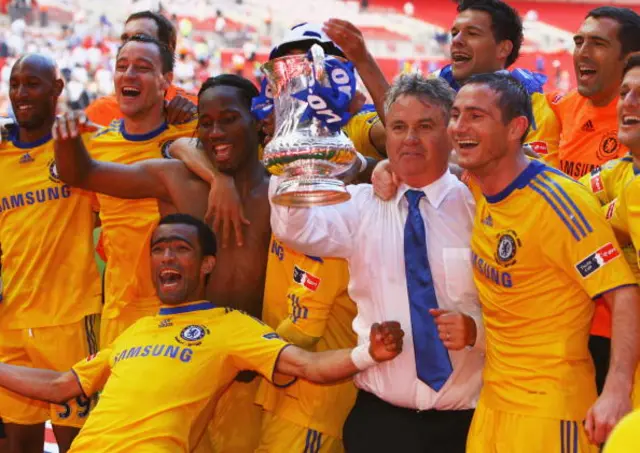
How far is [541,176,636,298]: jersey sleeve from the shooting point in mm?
2885

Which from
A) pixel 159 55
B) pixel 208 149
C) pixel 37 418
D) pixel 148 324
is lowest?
pixel 37 418

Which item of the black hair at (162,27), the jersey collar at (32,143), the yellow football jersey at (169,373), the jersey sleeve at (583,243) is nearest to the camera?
the jersey sleeve at (583,243)

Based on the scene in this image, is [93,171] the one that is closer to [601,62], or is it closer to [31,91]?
[31,91]

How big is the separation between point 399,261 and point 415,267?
68mm

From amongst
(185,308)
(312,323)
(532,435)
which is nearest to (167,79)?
(185,308)

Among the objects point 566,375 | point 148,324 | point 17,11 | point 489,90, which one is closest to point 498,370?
point 566,375

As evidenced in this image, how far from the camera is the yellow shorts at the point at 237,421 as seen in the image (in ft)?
13.5

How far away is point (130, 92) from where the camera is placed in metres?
4.51

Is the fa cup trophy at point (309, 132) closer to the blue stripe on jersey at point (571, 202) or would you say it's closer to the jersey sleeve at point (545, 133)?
the blue stripe on jersey at point (571, 202)

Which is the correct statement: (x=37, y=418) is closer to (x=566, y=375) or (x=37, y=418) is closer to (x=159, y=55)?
(x=159, y=55)

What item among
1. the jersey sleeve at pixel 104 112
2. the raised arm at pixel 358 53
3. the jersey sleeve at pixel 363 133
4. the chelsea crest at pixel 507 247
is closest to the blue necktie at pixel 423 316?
the chelsea crest at pixel 507 247

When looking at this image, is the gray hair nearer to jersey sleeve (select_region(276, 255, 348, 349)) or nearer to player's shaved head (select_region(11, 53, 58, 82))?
jersey sleeve (select_region(276, 255, 348, 349))

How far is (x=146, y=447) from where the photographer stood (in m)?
3.54

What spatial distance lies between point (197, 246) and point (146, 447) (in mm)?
840
